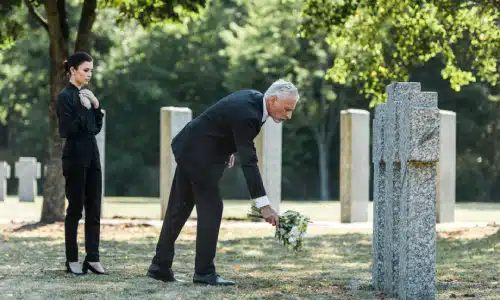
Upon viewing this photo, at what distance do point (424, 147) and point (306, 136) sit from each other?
42.8 meters

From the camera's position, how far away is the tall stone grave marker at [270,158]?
20188 mm

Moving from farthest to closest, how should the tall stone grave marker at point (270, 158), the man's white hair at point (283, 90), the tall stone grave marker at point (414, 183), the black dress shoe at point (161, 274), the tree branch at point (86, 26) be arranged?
the tall stone grave marker at point (270, 158) → the tree branch at point (86, 26) → the black dress shoe at point (161, 274) → the man's white hair at point (283, 90) → the tall stone grave marker at point (414, 183)

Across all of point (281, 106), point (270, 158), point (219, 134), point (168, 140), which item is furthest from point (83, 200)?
point (270, 158)

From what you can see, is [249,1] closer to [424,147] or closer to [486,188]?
[486,188]

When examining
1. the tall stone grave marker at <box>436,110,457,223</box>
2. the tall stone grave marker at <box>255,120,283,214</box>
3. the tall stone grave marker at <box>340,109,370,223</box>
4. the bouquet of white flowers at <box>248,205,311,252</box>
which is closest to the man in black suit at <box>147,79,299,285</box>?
the bouquet of white flowers at <box>248,205,311,252</box>

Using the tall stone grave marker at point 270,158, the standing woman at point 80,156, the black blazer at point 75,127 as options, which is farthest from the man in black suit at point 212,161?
the tall stone grave marker at point 270,158

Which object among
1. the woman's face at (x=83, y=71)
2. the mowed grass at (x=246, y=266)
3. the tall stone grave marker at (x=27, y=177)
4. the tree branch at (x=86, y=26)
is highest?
the tree branch at (x=86, y=26)

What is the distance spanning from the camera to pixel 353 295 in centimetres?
885

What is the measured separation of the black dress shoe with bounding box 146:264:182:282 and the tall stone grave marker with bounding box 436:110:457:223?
1120 centimetres

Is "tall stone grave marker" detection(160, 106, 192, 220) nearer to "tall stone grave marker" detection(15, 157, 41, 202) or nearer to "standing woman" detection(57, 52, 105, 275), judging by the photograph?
"standing woman" detection(57, 52, 105, 275)

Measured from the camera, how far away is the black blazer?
996cm

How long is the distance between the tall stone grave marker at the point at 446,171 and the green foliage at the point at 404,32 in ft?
3.17

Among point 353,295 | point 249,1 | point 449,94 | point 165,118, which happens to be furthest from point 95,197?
point 249,1

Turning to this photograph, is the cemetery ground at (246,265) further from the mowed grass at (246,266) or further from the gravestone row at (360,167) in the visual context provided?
the gravestone row at (360,167)
